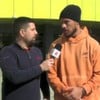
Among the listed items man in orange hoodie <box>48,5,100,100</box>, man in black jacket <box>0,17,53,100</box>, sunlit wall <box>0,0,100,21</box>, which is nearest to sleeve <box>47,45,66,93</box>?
man in orange hoodie <box>48,5,100,100</box>

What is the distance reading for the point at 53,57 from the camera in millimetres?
6379

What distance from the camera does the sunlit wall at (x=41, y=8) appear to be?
28.7 feet

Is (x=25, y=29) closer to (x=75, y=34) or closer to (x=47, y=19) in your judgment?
(x=75, y=34)

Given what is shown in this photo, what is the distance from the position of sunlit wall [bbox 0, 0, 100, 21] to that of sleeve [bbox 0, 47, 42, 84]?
2.54 meters

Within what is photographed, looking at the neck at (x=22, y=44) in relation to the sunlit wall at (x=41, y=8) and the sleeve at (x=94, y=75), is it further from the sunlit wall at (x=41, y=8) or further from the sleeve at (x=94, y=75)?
the sunlit wall at (x=41, y=8)

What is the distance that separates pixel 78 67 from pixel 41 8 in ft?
9.24

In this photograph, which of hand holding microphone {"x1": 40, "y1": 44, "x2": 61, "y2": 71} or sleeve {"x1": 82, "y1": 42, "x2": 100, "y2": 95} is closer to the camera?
hand holding microphone {"x1": 40, "y1": 44, "x2": 61, "y2": 71}

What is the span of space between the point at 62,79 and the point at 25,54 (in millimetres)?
513

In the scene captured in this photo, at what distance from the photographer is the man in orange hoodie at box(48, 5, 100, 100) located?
6.36 m

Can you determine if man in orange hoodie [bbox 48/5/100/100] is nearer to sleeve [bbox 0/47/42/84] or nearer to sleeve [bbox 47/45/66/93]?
sleeve [bbox 47/45/66/93]

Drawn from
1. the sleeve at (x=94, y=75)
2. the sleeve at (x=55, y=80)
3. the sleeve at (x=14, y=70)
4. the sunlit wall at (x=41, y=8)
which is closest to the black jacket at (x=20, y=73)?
the sleeve at (x=14, y=70)

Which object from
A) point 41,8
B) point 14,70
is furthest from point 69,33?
point 41,8

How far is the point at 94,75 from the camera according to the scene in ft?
20.9

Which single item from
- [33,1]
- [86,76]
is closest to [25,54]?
[86,76]
